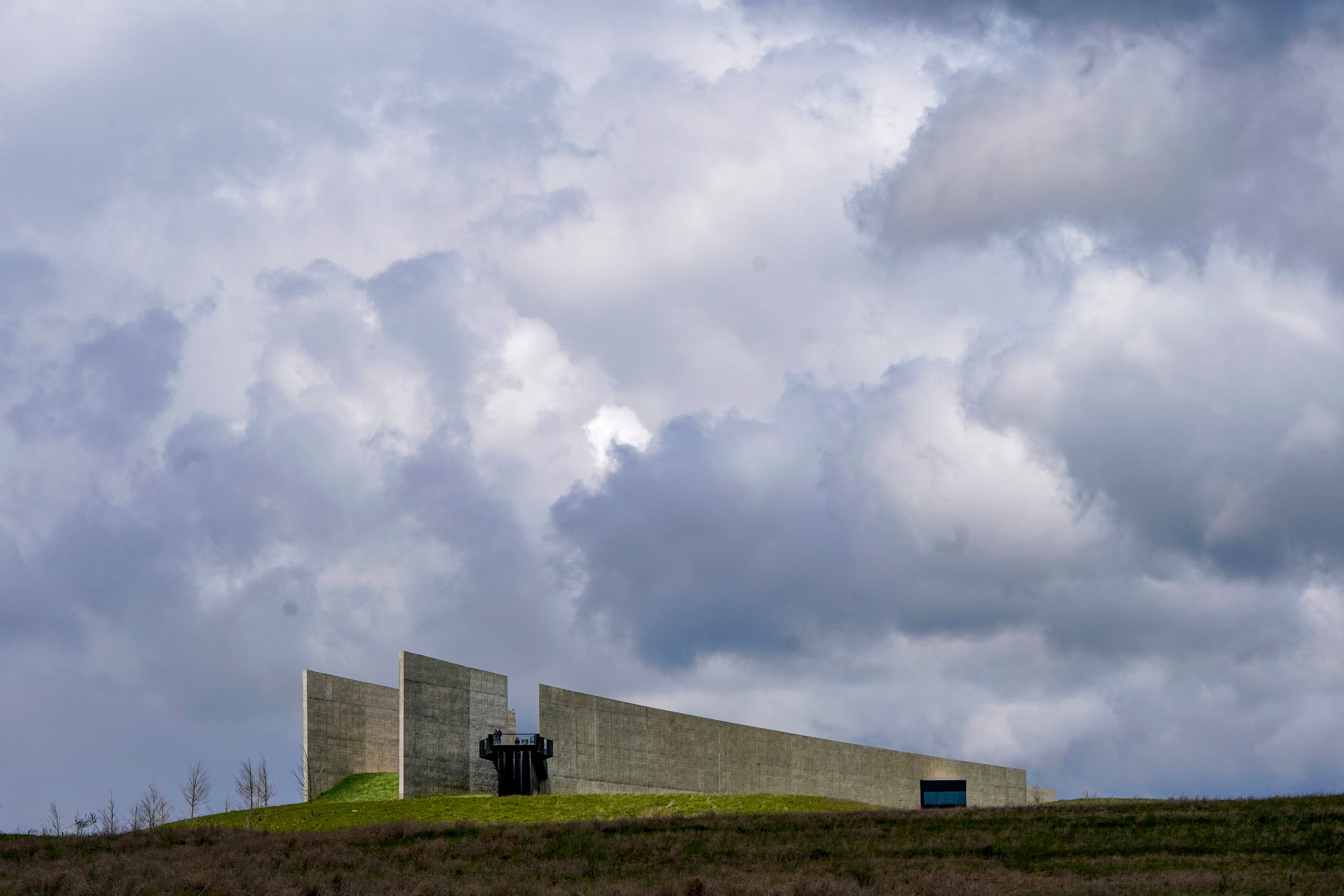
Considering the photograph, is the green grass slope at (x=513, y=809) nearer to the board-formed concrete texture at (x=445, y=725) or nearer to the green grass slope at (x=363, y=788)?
the board-formed concrete texture at (x=445, y=725)

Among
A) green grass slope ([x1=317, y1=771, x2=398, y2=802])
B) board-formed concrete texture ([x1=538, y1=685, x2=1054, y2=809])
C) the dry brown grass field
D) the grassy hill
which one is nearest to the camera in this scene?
the dry brown grass field

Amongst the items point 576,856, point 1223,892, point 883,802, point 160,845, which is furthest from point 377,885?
point 883,802

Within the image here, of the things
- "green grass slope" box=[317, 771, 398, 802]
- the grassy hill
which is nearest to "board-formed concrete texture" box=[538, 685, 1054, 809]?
"green grass slope" box=[317, 771, 398, 802]

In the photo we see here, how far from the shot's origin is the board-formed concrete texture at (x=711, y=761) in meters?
62.2

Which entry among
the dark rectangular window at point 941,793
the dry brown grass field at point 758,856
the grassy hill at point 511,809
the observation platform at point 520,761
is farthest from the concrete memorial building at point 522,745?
the dry brown grass field at point 758,856

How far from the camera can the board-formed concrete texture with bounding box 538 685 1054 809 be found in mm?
62250

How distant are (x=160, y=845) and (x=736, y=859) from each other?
52.2 feet

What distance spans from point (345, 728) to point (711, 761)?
67.4ft

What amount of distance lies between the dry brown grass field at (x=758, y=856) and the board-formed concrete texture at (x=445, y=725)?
60.9 feet

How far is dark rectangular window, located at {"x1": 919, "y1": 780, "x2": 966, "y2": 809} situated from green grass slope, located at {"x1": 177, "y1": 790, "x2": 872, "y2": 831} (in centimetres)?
3632

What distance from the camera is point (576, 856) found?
31609 mm

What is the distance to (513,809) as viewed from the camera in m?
48.0

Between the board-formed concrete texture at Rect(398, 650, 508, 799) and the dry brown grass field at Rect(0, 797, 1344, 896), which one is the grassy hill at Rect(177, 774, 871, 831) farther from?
the dry brown grass field at Rect(0, 797, 1344, 896)

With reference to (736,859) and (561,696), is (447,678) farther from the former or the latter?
(736,859)
